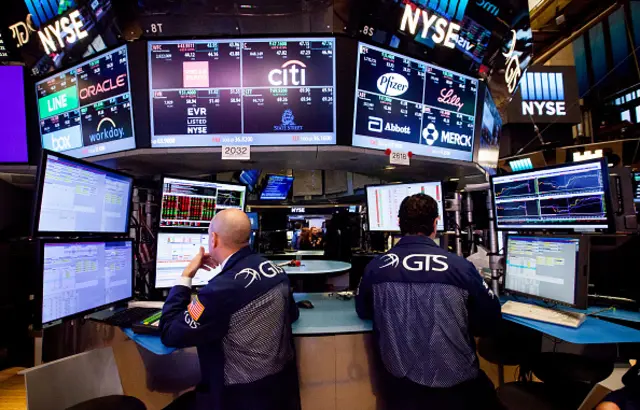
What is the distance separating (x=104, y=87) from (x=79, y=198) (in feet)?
4.73

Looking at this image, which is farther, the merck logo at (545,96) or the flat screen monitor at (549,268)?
the merck logo at (545,96)

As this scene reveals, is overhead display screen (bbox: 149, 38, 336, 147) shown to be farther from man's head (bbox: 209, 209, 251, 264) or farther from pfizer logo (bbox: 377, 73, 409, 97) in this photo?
man's head (bbox: 209, 209, 251, 264)

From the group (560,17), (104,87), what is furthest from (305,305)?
(560,17)

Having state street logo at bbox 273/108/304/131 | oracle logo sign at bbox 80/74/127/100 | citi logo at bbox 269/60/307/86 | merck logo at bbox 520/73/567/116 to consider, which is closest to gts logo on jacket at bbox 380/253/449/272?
state street logo at bbox 273/108/304/131

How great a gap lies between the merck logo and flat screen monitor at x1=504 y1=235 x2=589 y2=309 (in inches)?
318

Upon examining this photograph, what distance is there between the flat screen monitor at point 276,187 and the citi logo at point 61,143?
3.42 m

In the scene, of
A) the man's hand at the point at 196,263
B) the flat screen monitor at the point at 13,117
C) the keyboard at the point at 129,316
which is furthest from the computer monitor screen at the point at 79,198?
the flat screen monitor at the point at 13,117

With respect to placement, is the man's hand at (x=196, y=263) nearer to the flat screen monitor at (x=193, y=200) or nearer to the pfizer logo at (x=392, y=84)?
the flat screen monitor at (x=193, y=200)

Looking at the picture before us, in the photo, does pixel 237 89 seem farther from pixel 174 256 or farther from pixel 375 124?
pixel 174 256

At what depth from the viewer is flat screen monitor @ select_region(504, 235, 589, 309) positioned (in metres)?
1.80

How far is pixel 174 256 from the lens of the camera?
7.09ft

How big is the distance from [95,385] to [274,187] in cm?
480

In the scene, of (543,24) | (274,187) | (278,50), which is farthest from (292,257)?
(543,24)

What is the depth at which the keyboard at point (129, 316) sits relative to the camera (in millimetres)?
1710
